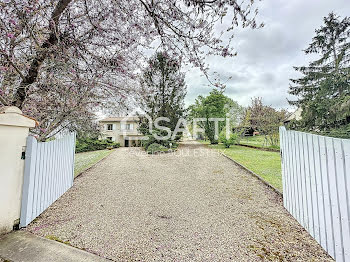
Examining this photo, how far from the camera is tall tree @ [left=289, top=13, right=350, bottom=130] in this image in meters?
7.47

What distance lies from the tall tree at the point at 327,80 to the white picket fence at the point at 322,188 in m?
6.56

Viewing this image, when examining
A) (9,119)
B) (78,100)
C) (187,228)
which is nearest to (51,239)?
(9,119)

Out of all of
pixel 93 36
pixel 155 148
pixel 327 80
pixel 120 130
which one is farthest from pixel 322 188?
pixel 120 130

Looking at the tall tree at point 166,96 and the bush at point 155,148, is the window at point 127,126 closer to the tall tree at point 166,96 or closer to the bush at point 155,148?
the tall tree at point 166,96

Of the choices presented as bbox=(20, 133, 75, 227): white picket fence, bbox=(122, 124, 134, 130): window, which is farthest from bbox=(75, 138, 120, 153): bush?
bbox=(20, 133, 75, 227): white picket fence

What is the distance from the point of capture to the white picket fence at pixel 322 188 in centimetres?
161

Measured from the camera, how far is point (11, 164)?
2252 mm

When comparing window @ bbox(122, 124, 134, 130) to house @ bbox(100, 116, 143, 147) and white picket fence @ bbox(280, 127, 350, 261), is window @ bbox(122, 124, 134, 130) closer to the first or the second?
house @ bbox(100, 116, 143, 147)

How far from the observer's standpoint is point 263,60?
24.4 ft

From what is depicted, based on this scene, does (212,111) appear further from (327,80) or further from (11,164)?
(11,164)

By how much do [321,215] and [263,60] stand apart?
292 inches

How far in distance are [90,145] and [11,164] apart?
17168 mm

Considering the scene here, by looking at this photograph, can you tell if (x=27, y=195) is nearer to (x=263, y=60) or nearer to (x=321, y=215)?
(x=321, y=215)

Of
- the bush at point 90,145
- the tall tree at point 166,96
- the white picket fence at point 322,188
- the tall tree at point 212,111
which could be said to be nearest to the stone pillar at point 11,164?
the white picket fence at point 322,188
